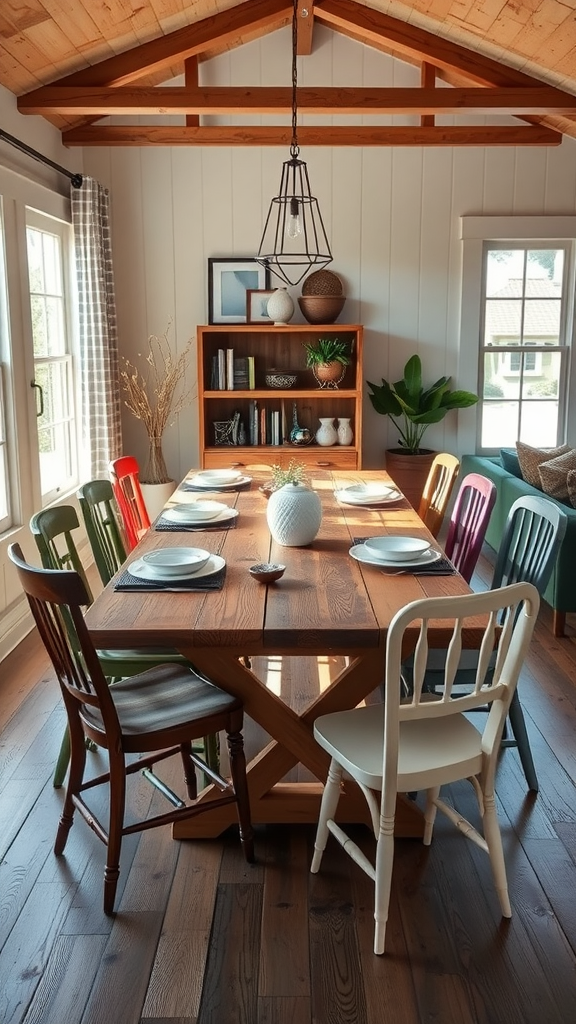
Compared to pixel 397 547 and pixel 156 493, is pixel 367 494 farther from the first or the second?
pixel 156 493

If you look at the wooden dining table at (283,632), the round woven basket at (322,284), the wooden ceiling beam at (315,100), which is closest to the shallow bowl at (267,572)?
the wooden dining table at (283,632)

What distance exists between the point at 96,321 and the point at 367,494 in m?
2.66

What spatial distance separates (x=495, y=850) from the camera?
86.4 inches

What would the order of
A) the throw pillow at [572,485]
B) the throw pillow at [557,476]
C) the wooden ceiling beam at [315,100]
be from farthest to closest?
the wooden ceiling beam at [315,100] < the throw pillow at [557,476] < the throw pillow at [572,485]

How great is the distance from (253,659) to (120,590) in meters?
1.55

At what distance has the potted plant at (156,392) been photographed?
5.95m

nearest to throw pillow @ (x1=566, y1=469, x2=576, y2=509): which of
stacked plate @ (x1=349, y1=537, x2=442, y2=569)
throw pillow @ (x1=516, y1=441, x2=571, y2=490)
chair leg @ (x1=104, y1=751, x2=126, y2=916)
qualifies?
throw pillow @ (x1=516, y1=441, x2=571, y2=490)

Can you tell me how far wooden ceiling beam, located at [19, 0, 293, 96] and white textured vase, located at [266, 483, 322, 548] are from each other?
10.6ft

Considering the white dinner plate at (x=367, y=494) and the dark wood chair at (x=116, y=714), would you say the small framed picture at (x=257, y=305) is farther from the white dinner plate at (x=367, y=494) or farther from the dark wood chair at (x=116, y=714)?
the dark wood chair at (x=116, y=714)

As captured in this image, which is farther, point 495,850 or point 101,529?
point 101,529

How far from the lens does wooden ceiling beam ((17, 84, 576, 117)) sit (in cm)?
487

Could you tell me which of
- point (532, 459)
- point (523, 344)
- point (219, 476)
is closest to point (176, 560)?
point (219, 476)

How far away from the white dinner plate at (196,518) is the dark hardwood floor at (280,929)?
90cm

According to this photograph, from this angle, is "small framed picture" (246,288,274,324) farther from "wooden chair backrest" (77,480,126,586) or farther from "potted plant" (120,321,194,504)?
"wooden chair backrest" (77,480,126,586)
